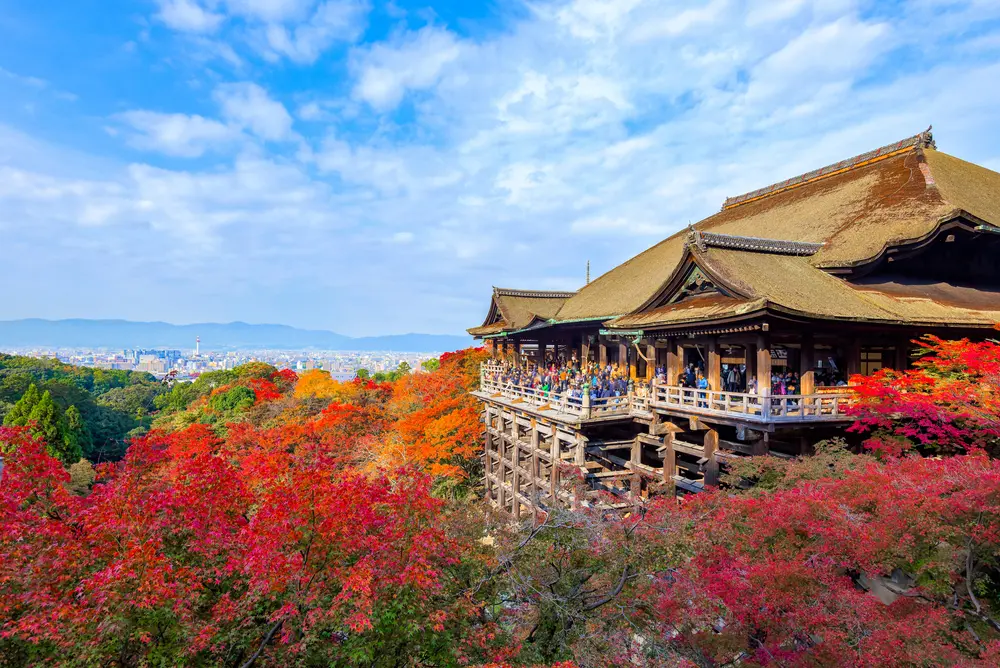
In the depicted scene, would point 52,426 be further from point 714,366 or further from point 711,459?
point 714,366

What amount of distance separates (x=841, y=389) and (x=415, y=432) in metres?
19.5

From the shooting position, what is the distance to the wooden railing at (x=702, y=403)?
1187 centimetres

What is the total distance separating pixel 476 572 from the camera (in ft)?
25.7

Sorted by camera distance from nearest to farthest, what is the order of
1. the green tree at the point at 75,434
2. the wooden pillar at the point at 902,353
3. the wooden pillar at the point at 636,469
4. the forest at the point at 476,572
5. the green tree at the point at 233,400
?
1. the forest at the point at 476,572
2. the wooden pillar at the point at 902,353
3. the wooden pillar at the point at 636,469
4. the green tree at the point at 75,434
5. the green tree at the point at 233,400

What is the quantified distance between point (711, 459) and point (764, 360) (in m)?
3.12

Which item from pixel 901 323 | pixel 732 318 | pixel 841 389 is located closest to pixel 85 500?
pixel 732 318

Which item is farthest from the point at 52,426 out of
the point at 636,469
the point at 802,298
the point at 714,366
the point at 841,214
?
the point at 841,214

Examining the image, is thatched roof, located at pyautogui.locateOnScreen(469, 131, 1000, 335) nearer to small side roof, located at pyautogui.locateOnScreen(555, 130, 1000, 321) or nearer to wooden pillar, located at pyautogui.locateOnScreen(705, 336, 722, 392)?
small side roof, located at pyautogui.locateOnScreen(555, 130, 1000, 321)

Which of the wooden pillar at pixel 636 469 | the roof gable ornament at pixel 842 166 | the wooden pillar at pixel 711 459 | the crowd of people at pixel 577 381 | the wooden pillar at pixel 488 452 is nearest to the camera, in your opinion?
the wooden pillar at pixel 711 459

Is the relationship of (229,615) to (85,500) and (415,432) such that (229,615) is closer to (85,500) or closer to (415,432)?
(85,500)

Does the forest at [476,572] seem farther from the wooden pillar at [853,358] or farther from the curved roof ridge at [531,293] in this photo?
the curved roof ridge at [531,293]

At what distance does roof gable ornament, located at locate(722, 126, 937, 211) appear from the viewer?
2027 cm

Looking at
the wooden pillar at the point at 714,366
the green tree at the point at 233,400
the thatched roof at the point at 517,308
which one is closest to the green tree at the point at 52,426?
the green tree at the point at 233,400

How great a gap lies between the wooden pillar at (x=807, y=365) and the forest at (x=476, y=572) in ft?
9.45
